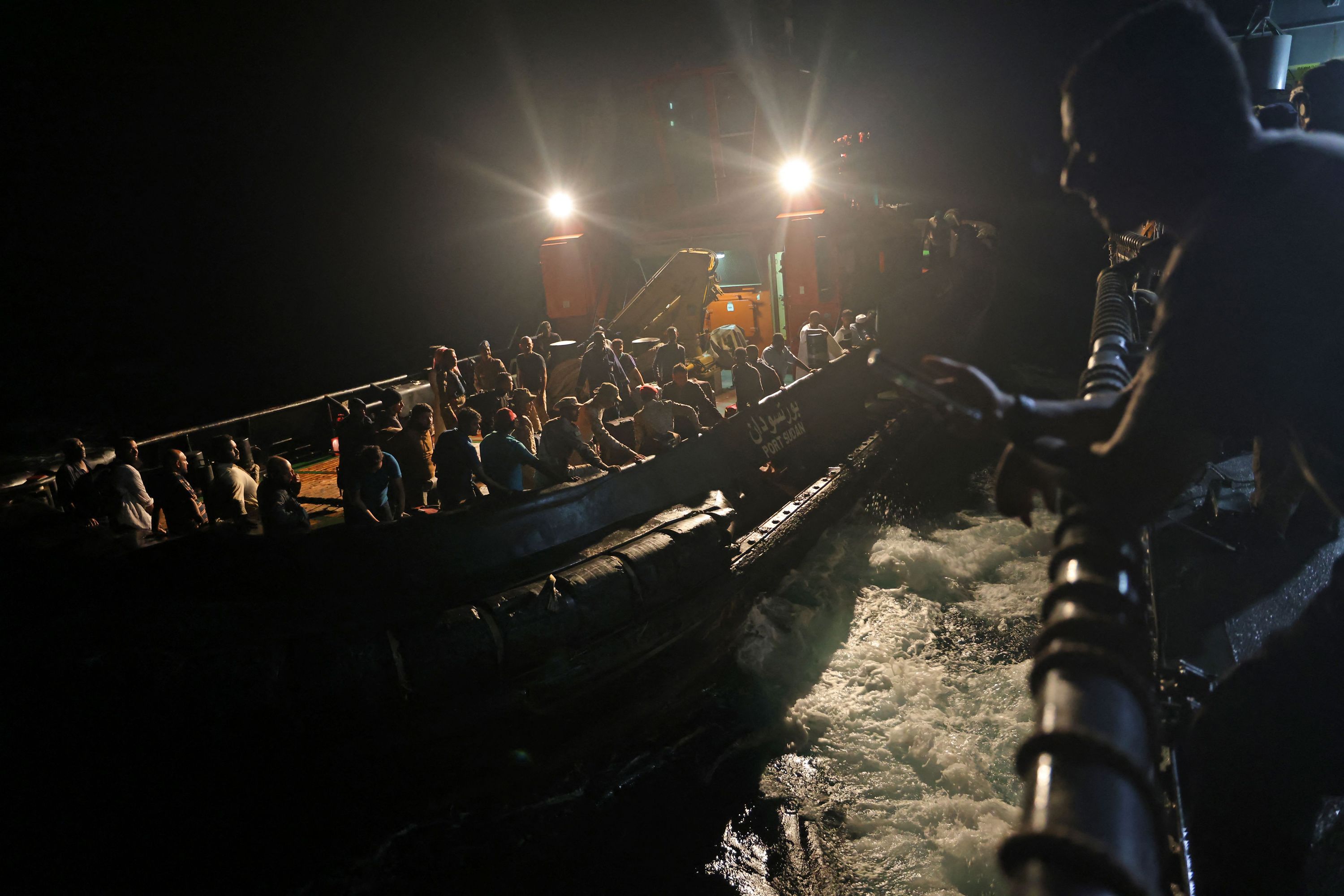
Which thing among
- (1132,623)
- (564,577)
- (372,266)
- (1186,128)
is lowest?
(1132,623)

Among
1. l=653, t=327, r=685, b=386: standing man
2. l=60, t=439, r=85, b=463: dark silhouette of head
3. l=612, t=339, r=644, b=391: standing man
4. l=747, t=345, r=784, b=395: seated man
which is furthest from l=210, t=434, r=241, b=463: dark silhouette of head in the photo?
l=653, t=327, r=685, b=386: standing man

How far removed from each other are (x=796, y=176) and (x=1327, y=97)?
1600 centimetres

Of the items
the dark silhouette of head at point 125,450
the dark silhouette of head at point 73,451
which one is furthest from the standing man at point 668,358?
the dark silhouette of head at point 73,451

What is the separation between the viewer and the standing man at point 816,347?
12.6 meters

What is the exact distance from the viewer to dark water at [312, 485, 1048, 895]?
15.1 ft

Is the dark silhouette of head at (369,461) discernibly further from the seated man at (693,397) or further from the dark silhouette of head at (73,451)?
the seated man at (693,397)

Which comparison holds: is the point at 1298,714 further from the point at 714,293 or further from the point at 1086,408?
the point at 714,293

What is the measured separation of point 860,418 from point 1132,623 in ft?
33.9

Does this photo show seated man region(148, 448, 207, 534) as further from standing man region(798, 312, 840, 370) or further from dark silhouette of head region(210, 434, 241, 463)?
standing man region(798, 312, 840, 370)

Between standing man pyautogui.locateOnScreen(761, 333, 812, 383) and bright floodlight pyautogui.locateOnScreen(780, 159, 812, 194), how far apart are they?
30.4ft

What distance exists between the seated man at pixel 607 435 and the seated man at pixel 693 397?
0.81 meters

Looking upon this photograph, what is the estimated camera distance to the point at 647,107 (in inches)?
954

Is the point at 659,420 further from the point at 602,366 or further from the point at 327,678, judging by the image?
the point at 327,678

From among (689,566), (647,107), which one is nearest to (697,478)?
(689,566)
